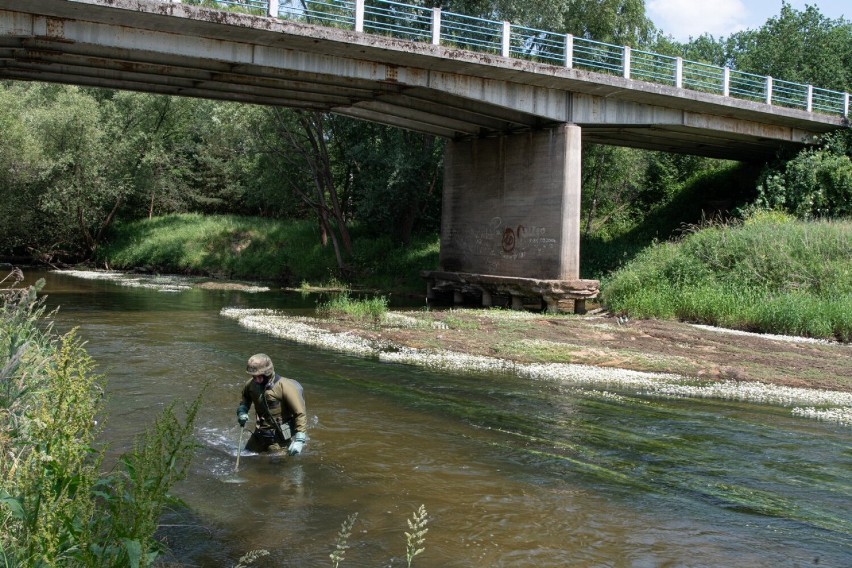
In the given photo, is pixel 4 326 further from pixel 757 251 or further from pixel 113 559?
pixel 757 251

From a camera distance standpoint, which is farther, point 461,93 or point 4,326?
point 461,93

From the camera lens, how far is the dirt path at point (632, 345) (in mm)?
13773

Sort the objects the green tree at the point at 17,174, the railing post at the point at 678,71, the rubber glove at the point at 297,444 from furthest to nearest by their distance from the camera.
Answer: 1. the green tree at the point at 17,174
2. the railing post at the point at 678,71
3. the rubber glove at the point at 297,444

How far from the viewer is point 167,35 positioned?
61.2 feet

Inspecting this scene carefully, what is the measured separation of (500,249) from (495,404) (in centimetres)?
1585

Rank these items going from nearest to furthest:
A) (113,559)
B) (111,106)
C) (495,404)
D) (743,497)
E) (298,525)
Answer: (113,559) → (298,525) → (743,497) → (495,404) → (111,106)

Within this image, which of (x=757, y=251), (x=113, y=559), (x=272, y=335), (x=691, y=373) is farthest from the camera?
(x=757, y=251)

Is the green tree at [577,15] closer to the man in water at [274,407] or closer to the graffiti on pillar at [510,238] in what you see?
the graffiti on pillar at [510,238]

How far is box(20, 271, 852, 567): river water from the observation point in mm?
6137

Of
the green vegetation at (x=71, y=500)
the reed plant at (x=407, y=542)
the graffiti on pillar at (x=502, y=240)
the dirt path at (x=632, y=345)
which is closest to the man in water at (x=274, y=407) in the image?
the reed plant at (x=407, y=542)

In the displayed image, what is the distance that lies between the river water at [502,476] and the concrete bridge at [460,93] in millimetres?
8927

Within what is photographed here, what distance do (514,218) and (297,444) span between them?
1906 centimetres

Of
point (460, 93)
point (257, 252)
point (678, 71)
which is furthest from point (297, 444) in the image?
point (257, 252)

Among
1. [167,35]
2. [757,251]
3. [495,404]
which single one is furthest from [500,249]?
[495,404]
